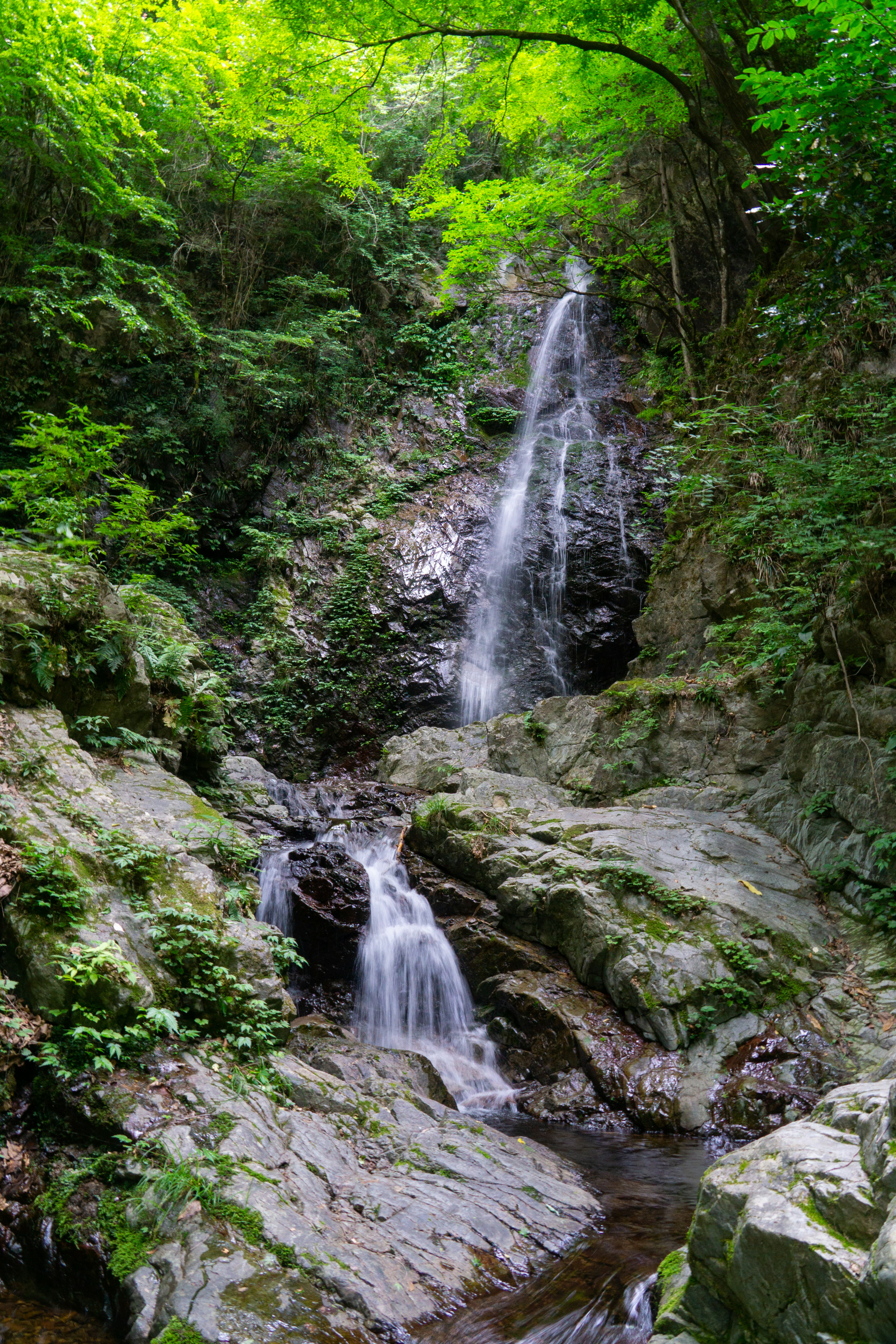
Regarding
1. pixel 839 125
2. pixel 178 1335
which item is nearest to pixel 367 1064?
pixel 178 1335

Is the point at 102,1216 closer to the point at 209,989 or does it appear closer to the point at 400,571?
the point at 209,989

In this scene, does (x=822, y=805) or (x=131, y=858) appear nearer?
(x=131, y=858)

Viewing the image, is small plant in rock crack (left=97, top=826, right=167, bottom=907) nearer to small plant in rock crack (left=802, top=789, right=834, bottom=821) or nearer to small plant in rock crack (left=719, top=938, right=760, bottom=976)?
small plant in rock crack (left=719, top=938, right=760, bottom=976)

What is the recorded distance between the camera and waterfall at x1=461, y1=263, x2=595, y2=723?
1358cm

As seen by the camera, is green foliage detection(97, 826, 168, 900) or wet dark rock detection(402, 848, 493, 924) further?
wet dark rock detection(402, 848, 493, 924)

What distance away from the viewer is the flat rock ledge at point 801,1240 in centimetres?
187

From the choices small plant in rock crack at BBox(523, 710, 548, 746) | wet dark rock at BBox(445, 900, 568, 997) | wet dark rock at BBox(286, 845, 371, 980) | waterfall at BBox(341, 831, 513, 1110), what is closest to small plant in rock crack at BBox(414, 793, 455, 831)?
waterfall at BBox(341, 831, 513, 1110)

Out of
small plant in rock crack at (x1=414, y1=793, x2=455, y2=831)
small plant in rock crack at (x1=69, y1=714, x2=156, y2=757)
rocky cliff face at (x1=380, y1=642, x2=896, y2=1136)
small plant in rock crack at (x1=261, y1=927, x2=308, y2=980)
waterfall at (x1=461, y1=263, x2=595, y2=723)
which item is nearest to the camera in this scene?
small plant in rock crack at (x1=261, y1=927, x2=308, y2=980)

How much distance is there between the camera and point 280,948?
16.6 ft

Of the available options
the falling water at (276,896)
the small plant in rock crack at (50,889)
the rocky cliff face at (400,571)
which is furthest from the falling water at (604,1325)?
the rocky cliff face at (400,571)

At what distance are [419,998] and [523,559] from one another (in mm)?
8983

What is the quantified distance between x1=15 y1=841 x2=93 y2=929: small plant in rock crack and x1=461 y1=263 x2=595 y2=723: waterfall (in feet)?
30.7

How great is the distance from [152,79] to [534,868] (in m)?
13.2

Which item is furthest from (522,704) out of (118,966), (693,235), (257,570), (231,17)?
(231,17)
